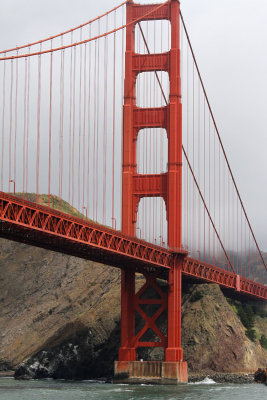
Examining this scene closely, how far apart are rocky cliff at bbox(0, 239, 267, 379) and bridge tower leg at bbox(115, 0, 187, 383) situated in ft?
12.7

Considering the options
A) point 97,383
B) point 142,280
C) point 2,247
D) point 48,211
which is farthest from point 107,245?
point 2,247

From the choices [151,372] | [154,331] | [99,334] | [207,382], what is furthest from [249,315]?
[151,372]

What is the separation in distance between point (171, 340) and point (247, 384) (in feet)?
27.1

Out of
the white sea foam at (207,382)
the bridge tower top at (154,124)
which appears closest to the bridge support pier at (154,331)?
the white sea foam at (207,382)

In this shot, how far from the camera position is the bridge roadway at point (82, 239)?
209ft

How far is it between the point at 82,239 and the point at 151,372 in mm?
16665

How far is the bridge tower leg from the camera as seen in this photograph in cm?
8362

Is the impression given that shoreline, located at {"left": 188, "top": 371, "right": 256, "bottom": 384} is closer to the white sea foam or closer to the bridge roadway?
the white sea foam

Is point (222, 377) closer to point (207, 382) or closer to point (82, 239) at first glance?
point (207, 382)

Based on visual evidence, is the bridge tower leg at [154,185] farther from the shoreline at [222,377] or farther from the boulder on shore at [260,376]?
the boulder on shore at [260,376]

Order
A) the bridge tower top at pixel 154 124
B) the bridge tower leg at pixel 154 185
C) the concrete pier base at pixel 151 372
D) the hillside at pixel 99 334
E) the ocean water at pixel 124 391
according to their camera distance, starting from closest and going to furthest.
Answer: the ocean water at pixel 124 391 < the concrete pier base at pixel 151 372 < the bridge tower leg at pixel 154 185 < the bridge tower top at pixel 154 124 < the hillside at pixel 99 334

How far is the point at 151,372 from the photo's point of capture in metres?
82.8

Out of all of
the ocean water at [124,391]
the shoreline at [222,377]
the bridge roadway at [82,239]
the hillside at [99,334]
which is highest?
the bridge roadway at [82,239]

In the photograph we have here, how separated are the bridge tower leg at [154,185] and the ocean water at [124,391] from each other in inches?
112
